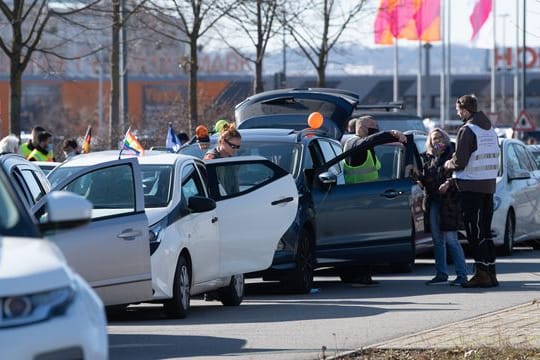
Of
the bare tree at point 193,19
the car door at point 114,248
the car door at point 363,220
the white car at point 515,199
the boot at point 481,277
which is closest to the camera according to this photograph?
the car door at point 114,248

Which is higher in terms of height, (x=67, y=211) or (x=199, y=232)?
(x=67, y=211)

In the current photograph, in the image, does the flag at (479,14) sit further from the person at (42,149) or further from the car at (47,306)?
the car at (47,306)

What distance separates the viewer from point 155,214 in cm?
1295

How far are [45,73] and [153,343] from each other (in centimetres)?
1545

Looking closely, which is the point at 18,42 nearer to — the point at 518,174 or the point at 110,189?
the point at 518,174

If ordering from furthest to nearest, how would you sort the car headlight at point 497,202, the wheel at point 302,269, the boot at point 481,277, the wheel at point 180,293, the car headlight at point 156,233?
the car headlight at point 497,202, the boot at point 481,277, the wheel at point 302,269, the wheel at point 180,293, the car headlight at point 156,233

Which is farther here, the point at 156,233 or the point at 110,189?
the point at 110,189

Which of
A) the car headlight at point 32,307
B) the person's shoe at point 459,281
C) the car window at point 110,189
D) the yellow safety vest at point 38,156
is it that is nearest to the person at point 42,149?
the yellow safety vest at point 38,156

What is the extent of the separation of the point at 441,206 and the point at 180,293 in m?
4.49

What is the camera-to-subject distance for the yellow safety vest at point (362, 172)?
55.3 feet

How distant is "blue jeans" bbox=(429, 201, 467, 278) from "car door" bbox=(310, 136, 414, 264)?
326mm

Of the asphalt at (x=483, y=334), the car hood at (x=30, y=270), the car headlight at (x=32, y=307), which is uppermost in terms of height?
the car hood at (x=30, y=270)

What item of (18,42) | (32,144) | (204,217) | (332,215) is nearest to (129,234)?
(204,217)

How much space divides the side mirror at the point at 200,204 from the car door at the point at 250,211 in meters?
0.62
